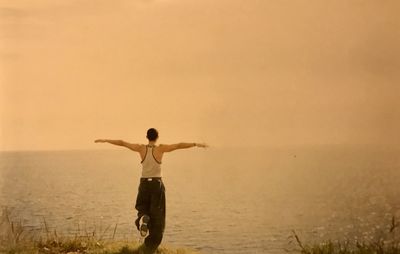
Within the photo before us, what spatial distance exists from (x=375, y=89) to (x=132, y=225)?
2.23 metres

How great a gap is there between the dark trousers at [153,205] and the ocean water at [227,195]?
36cm

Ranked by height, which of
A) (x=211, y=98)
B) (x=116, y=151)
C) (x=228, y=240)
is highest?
(x=211, y=98)

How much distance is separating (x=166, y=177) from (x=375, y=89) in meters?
1.75

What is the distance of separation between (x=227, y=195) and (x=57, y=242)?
1.42 metres

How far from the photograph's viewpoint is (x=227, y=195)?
16.3ft

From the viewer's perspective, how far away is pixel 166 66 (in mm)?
4758

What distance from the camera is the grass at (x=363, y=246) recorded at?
438 centimetres

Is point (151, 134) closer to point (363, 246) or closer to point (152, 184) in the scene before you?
point (152, 184)

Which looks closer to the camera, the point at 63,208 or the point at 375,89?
the point at 375,89

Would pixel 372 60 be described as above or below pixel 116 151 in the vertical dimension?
above

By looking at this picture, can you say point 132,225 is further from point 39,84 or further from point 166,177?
point 39,84

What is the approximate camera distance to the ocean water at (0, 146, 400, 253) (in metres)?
4.78

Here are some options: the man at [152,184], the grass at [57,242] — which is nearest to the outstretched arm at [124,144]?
the man at [152,184]

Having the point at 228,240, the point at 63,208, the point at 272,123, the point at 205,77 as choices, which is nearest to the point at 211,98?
the point at 205,77
